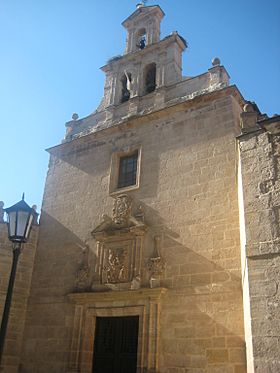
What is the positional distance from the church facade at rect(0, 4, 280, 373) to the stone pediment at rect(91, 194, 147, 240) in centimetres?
3

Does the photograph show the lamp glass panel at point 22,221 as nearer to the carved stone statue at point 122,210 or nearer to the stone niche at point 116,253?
the stone niche at point 116,253

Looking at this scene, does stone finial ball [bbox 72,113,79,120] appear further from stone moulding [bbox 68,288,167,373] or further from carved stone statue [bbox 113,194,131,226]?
stone moulding [bbox 68,288,167,373]

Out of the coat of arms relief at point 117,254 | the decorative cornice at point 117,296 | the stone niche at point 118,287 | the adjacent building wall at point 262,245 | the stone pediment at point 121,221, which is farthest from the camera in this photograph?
the stone pediment at point 121,221

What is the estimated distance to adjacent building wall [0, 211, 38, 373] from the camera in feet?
30.7

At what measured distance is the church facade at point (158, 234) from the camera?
5.98 m

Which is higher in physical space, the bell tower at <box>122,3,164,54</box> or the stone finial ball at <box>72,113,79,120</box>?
the bell tower at <box>122,3,164,54</box>

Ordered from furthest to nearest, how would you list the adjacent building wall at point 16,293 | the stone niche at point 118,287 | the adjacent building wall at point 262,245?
the adjacent building wall at point 16,293, the stone niche at point 118,287, the adjacent building wall at point 262,245

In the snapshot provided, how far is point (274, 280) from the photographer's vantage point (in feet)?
16.3

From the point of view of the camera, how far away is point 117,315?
838 centimetres

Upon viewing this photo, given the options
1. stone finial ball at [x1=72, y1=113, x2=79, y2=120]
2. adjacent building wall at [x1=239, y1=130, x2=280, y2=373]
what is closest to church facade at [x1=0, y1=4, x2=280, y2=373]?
adjacent building wall at [x1=239, y1=130, x2=280, y2=373]

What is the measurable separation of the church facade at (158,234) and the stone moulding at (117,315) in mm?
23

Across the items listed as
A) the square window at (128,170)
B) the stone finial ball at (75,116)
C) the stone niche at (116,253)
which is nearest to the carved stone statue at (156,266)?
the stone niche at (116,253)

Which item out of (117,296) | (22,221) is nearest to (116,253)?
(117,296)

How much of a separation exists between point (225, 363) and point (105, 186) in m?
5.10
